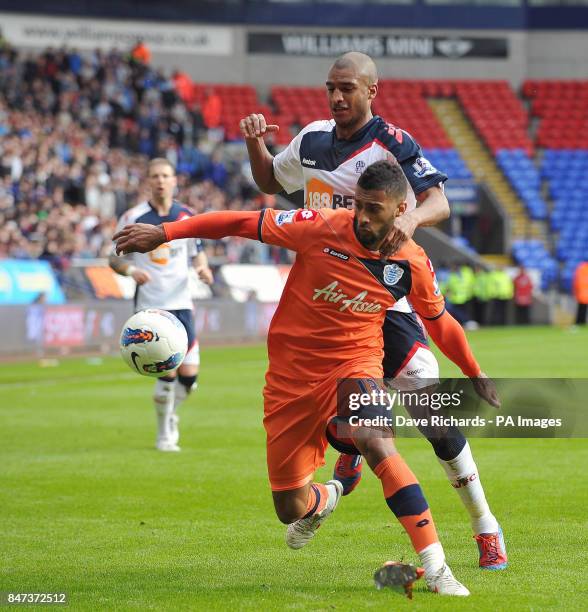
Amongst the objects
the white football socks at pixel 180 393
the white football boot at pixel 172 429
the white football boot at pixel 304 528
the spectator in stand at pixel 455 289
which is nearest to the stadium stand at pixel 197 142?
the spectator in stand at pixel 455 289

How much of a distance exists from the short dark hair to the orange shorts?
838 mm

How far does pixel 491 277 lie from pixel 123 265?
25.5 m

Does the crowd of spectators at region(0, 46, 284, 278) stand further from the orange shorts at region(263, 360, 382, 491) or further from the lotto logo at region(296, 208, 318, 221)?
the lotto logo at region(296, 208, 318, 221)

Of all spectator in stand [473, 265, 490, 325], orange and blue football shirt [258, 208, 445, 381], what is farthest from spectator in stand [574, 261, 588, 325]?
orange and blue football shirt [258, 208, 445, 381]

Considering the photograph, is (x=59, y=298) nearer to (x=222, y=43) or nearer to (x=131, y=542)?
(x=131, y=542)

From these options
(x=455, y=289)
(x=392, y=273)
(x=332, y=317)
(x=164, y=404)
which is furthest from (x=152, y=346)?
(x=455, y=289)

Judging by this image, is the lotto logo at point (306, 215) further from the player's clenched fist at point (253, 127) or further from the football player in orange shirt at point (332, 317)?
the player's clenched fist at point (253, 127)

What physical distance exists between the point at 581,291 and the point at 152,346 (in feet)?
98.3

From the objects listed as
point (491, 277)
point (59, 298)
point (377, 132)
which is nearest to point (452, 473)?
point (377, 132)

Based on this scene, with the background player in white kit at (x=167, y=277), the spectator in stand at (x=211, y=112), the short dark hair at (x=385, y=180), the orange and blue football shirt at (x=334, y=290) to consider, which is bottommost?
the spectator in stand at (x=211, y=112)

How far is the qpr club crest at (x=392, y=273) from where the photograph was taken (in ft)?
18.8

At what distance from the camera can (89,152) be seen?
28.1m

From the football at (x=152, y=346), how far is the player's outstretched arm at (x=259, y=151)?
108cm

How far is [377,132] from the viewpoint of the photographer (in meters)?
6.41
